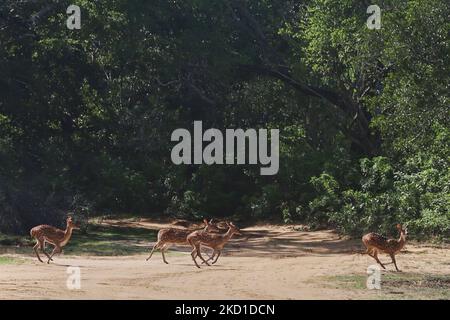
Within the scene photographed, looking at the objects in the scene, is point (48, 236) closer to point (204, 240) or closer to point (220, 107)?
point (204, 240)

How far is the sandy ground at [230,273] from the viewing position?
15633 mm

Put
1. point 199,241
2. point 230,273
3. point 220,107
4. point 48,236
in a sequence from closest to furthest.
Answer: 1. point 230,273
2. point 199,241
3. point 48,236
4. point 220,107

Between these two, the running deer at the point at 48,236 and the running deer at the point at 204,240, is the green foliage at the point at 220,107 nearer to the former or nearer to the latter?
the running deer at the point at 48,236

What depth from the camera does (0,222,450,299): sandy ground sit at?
15633 mm

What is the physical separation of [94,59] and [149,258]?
11929 mm

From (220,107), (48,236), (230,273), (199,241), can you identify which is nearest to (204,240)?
(199,241)

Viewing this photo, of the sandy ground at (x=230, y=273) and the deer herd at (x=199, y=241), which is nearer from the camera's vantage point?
the sandy ground at (x=230, y=273)

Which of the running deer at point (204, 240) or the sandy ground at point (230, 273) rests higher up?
the running deer at point (204, 240)

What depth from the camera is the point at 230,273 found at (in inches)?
734

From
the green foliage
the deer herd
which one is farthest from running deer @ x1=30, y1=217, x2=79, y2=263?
the green foliage

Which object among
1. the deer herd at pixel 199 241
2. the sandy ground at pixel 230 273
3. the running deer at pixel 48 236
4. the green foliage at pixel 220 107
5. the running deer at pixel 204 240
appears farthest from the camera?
the green foliage at pixel 220 107

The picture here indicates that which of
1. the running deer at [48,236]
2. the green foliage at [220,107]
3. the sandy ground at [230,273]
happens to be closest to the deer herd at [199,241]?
the running deer at [48,236]
